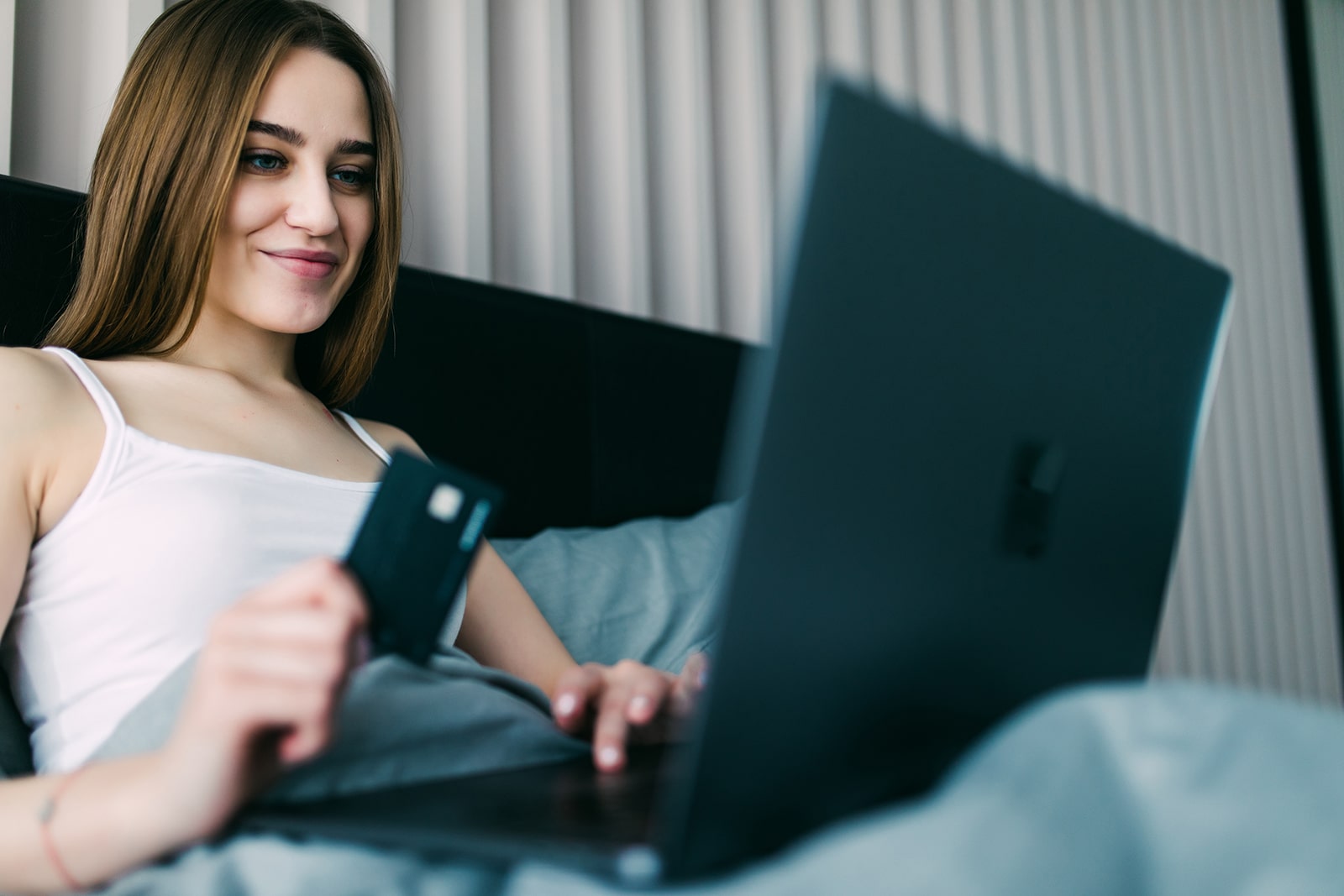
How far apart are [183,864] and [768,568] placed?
35 cm

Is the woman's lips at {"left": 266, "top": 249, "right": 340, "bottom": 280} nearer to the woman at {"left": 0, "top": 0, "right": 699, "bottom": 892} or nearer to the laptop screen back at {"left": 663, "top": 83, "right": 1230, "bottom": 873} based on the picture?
the woman at {"left": 0, "top": 0, "right": 699, "bottom": 892}

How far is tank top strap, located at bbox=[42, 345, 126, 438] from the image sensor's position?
0.83 meters

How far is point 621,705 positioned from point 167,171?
68 cm

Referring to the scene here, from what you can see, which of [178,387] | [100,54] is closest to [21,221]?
[178,387]

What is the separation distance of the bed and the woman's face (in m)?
0.15

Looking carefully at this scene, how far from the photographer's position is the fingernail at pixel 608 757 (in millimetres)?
622

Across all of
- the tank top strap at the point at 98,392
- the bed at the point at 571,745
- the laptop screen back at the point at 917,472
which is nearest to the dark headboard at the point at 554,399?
the bed at the point at 571,745

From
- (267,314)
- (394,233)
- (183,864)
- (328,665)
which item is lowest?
(183,864)

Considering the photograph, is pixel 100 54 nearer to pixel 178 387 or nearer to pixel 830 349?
pixel 178 387

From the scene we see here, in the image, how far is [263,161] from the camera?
1.00 metres

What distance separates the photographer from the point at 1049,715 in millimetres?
410

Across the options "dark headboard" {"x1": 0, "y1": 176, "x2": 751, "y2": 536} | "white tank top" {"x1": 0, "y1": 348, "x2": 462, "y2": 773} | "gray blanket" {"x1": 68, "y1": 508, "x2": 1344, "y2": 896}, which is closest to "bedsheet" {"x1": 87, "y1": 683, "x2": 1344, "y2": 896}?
"gray blanket" {"x1": 68, "y1": 508, "x2": 1344, "y2": 896}

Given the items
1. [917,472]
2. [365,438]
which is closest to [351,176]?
[365,438]

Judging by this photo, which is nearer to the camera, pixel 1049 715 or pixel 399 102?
pixel 1049 715
